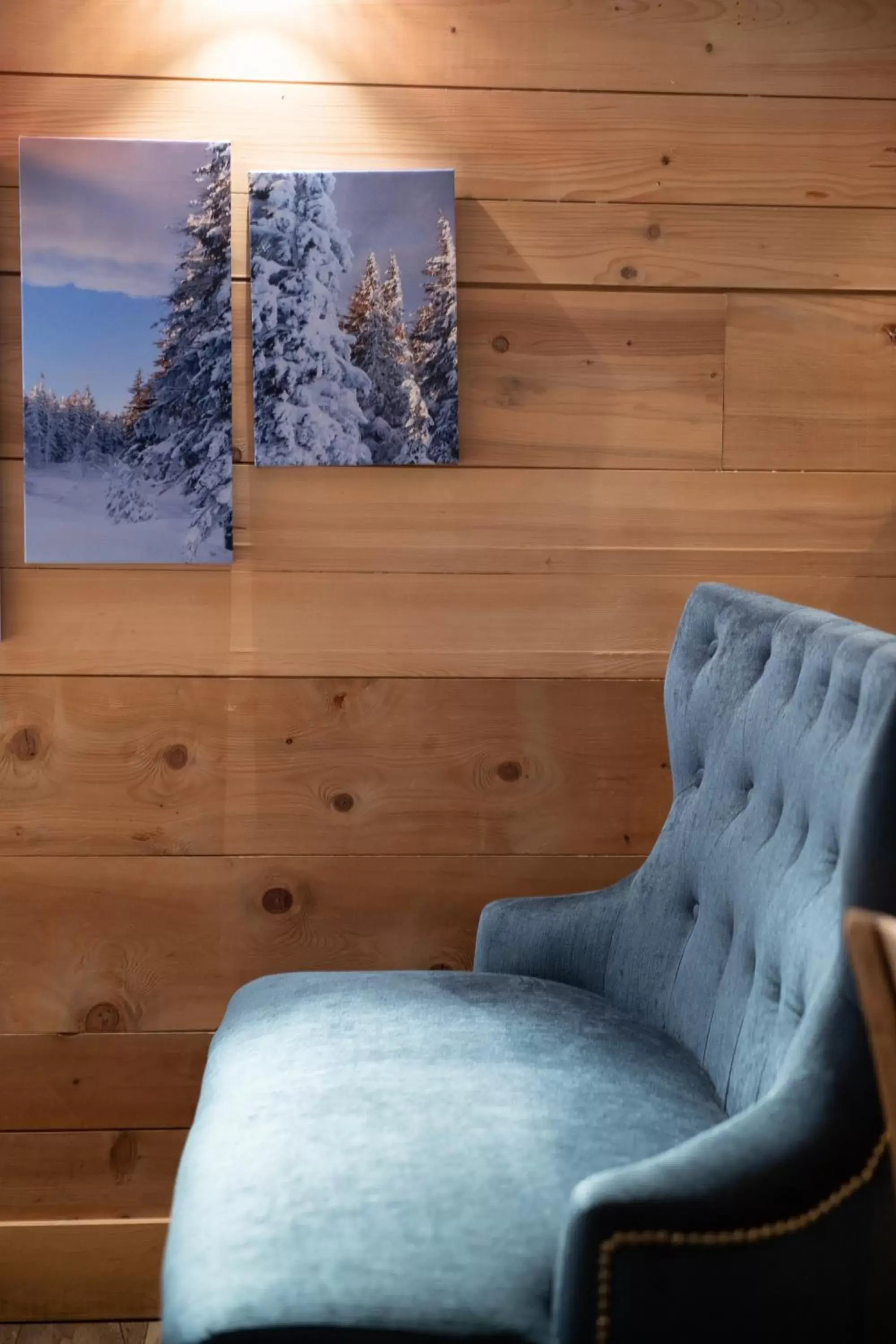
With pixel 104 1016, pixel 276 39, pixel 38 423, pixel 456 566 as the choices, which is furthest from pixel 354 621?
pixel 276 39

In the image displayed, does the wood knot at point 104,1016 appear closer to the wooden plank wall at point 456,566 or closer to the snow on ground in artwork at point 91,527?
the wooden plank wall at point 456,566

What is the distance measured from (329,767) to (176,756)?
241mm

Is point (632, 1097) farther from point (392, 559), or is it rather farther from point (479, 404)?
point (479, 404)

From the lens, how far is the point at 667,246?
1.97 meters

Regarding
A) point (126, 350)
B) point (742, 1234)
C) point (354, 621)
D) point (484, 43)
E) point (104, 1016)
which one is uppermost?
point (484, 43)

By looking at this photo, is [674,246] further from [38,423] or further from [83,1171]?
[83,1171]

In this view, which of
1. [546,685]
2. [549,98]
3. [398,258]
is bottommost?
[546,685]

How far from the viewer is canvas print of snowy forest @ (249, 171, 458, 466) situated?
1903 millimetres

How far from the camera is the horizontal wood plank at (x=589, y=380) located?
1.96m

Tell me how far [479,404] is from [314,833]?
2.39 feet

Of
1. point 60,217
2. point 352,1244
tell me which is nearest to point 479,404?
point 60,217

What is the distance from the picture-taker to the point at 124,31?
6.18 feet

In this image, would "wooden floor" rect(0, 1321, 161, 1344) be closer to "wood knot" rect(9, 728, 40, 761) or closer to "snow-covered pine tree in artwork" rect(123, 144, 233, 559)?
"wood knot" rect(9, 728, 40, 761)

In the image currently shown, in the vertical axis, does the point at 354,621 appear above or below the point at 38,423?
below
